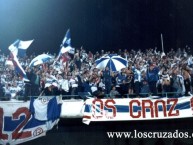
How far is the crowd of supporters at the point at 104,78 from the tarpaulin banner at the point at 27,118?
33.8 inches

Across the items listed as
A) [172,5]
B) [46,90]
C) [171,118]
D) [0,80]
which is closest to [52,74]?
[46,90]

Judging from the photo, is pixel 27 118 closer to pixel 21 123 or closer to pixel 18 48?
pixel 21 123

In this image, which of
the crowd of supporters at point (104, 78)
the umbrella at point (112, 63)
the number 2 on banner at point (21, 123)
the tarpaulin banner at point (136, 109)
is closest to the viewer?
the tarpaulin banner at point (136, 109)

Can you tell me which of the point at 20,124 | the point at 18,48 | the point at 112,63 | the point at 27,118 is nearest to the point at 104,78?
the point at 112,63

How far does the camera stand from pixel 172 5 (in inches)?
631

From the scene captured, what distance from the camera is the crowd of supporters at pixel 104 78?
1277 centimetres

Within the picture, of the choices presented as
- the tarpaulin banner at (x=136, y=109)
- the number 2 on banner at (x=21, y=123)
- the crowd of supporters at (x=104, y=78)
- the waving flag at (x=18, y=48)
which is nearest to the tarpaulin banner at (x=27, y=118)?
the number 2 on banner at (x=21, y=123)

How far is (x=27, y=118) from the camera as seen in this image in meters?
12.5

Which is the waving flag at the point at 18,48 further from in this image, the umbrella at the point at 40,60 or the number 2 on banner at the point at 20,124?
the number 2 on banner at the point at 20,124

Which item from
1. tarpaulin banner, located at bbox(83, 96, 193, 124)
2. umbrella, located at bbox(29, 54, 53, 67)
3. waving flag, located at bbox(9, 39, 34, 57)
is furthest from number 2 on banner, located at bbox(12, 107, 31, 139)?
umbrella, located at bbox(29, 54, 53, 67)

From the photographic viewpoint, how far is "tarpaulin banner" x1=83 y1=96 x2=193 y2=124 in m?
11.8

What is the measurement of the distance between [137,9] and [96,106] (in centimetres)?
612

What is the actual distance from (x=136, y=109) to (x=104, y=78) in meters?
1.81

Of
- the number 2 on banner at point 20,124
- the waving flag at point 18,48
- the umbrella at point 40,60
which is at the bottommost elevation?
the number 2 on banner at point 20,124
